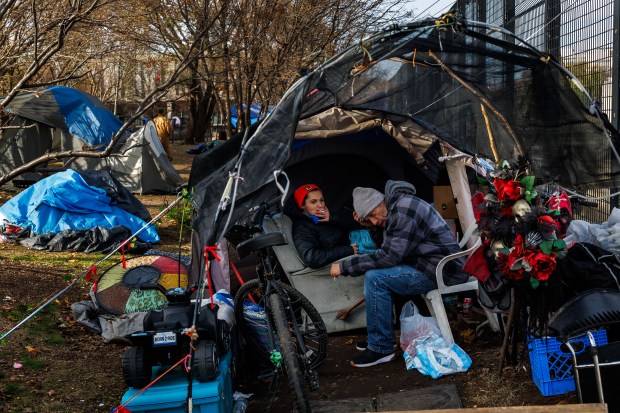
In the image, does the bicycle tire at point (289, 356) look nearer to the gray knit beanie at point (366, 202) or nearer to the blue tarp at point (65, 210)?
the gray knit beanie at point (366, 202)

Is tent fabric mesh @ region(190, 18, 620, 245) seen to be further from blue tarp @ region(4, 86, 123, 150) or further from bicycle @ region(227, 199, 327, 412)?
blue tarp @ region(4, 86, 123, 150)

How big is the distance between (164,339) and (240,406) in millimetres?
807

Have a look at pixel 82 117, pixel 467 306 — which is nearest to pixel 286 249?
pixel 467 306

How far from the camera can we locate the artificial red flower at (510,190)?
16.1 feet

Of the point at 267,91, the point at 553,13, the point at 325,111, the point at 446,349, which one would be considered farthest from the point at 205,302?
the point at 267,91

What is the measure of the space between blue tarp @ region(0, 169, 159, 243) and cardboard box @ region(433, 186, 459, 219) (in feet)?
16.8

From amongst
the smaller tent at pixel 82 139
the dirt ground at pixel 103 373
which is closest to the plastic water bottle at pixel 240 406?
the dirt ground at pixel 103 373

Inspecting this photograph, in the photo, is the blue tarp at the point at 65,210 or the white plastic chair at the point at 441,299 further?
the blue tarp at the point at 65,210

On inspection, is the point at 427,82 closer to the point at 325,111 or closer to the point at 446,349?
the point at 325,111

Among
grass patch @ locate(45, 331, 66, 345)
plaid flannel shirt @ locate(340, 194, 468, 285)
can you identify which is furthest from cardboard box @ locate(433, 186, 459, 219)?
grass patch @ locate(45, 331, 66, 345)

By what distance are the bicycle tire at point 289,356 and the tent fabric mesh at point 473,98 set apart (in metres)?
0.85

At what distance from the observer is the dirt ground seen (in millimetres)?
5359

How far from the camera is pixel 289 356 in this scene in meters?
4.98

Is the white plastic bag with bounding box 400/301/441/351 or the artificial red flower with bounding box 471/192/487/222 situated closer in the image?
the artificial red flower with bounding box 471/192/487/222
